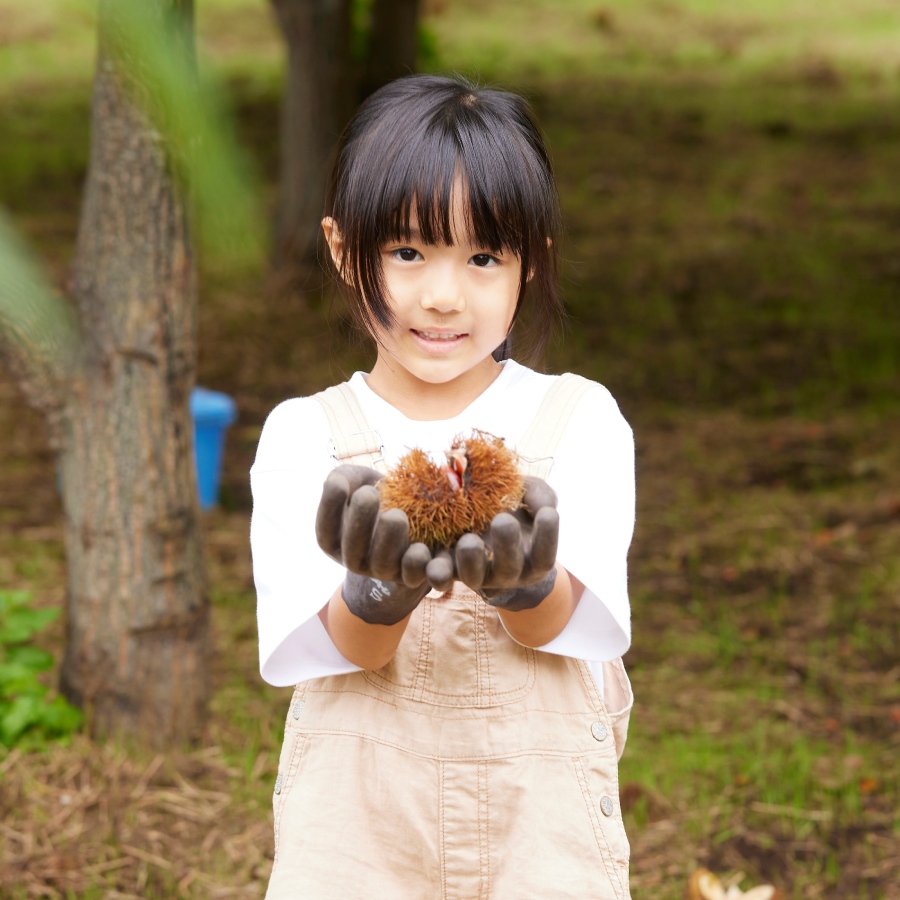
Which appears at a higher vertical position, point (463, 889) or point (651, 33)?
point (651, 33)

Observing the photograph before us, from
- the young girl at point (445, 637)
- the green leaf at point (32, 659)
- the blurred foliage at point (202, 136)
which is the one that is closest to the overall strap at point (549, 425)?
the young girl at point (445, 637)

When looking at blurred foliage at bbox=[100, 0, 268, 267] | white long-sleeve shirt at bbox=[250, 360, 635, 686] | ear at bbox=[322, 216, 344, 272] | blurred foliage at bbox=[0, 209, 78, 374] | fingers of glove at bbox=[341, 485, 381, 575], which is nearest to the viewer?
blurred foliage at bbox=[100, 0, 268, 267]

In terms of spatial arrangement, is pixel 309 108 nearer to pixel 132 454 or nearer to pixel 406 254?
pixel 132 454

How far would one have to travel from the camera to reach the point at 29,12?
0.76 meters

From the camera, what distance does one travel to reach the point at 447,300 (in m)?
1.38

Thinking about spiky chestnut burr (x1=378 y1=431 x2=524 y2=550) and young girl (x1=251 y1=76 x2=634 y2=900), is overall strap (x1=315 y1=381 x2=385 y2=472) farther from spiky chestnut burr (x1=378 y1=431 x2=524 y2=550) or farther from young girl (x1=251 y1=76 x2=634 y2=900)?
spiky chestnut burr (x1=378 y1=431 x2=524 y2=550)

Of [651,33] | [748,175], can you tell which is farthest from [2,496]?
[651,33]

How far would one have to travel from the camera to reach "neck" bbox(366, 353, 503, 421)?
5.03 feet

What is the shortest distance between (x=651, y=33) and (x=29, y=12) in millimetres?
14527

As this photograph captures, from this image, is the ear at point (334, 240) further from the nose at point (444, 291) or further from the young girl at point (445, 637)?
the nose at point (444, 291)

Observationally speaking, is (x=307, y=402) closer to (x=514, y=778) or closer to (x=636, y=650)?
(x=514, y=778)

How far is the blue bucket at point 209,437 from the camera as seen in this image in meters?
4.47

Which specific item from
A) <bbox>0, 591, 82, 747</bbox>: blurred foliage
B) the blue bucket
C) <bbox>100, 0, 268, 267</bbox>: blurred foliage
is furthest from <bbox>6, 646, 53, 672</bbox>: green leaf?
<bbox>100, 0, 268, 267</bbox>: blurred foliage

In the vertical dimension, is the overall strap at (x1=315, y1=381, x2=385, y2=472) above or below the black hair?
below
